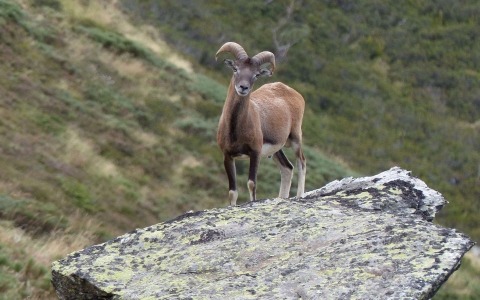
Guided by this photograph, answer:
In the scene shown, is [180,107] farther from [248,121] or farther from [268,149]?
[248,121]

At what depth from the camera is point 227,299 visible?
552cm

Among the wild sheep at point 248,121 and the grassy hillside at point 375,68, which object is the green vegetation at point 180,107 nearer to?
the grassy hillside at point 375,68

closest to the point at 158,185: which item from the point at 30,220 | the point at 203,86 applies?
the point at 30,220

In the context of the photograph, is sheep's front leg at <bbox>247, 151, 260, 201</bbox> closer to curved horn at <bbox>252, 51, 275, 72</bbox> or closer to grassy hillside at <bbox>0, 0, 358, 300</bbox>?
curved horn at <bbox>252, 51, 275, 72</bbox>

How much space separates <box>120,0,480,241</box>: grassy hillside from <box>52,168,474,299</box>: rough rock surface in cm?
2469

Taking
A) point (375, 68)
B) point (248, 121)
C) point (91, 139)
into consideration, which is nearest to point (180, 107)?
point (91, 139)

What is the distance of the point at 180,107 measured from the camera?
2675 cm

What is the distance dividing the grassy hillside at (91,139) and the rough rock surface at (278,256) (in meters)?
3.68

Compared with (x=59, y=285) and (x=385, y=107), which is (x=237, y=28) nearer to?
(x=385, y=107)

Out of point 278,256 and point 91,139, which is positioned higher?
point 278,256

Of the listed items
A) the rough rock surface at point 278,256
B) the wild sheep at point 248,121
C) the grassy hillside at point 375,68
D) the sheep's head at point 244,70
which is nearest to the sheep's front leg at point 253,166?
the wild sheep at point 248,121

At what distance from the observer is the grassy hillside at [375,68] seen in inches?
1400

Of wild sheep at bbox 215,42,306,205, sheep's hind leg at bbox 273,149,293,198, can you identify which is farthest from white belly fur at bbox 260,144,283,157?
sheep's hind leg at bbox 273,149,293,198

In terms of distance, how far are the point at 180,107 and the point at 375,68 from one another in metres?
22.2
